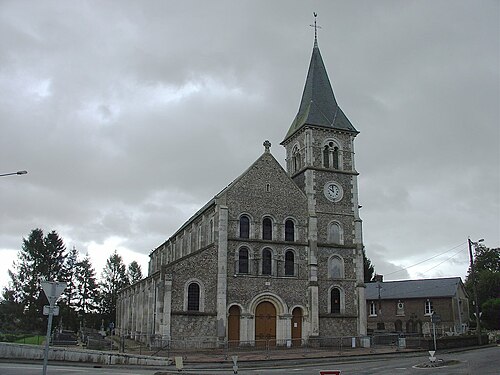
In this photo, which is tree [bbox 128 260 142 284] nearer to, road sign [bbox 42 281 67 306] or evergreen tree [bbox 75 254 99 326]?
evergreen tree [bbox 75 254 99 326]

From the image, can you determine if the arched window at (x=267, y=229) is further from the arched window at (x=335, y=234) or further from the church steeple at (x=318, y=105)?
the church steeple at (x=318, y=105)

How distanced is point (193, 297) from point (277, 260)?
23.0 feet

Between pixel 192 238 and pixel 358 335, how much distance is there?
618 inches

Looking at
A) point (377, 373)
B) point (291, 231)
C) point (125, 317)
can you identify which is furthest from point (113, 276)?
point (377, 373)

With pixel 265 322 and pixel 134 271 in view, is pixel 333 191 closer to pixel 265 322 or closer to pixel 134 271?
pixel 265 322

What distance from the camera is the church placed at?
34.2 m

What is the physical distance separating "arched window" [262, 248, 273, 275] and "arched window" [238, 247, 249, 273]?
4.52 feet

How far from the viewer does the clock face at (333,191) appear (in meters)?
40.9

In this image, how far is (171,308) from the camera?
33.0 meters

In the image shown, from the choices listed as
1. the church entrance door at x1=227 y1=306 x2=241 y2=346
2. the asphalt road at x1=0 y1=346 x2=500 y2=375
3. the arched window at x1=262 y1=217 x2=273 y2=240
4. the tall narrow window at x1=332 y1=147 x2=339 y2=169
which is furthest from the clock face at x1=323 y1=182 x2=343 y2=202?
the asphalt road at x1=0 y1=346 x2=500 y2=375

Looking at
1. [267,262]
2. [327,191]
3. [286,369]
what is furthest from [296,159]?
[286,369]

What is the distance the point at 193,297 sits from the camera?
112 feet

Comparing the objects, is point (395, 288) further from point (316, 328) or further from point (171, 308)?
point (171, 308)

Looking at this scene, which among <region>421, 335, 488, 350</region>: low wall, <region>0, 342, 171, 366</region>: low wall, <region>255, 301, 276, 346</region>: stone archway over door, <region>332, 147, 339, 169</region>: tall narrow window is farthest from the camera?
<region>332, 147, 339, 169</region>: tall narrow window
